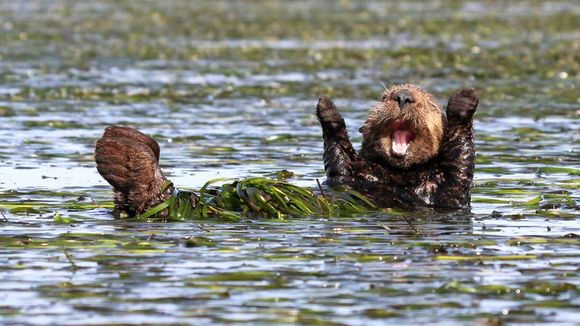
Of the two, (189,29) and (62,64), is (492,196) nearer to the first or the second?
(62,64)

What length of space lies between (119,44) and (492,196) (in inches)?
603

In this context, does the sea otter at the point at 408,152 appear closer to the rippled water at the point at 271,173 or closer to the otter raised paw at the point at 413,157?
the otter raised paw at the point at 413,157

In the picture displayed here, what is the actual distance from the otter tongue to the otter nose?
0.29 metres

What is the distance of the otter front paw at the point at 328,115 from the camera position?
838cm

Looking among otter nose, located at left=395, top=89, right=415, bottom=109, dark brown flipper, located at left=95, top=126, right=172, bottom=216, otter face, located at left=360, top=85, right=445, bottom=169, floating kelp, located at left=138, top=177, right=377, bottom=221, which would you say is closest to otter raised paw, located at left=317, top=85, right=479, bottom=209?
otter face, located at left=360, top=85, right=445, bottom=169

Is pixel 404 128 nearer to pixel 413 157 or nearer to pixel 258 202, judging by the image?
pixel 413 157

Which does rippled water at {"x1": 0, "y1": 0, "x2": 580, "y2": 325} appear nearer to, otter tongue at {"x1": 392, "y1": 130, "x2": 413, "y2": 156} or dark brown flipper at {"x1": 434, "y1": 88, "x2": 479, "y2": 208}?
dark brown flipper at {"x1": 434, "y1": 88, "x2": 479, "y2": 208}

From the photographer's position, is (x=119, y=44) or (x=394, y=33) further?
(x=394, y=33)

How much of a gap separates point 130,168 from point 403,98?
1648 millimetres

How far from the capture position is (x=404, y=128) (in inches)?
324

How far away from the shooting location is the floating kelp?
307 inches

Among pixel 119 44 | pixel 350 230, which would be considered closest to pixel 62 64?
pixel 119 44

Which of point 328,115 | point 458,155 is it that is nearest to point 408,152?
point 458,155

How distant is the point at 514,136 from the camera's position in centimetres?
1290
